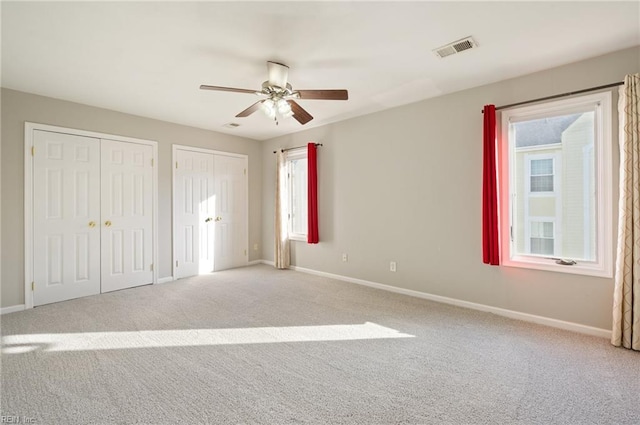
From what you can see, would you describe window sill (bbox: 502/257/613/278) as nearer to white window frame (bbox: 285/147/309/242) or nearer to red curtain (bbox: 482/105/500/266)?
red curtain (bbox: 482/105/500/266)

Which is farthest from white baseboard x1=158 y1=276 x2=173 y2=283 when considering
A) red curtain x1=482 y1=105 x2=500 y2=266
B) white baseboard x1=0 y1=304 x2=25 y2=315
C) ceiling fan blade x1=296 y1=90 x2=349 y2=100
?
red curtain x1=482 y1=105 x2=500 y2=266

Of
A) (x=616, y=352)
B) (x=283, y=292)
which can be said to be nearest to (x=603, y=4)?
(x=616, y=352)

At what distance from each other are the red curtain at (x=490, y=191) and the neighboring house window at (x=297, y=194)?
3.18 metres

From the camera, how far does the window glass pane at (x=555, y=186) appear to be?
9.60 ft

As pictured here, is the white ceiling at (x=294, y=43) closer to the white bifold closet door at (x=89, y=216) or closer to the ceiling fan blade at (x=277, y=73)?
the ceiling fan blade at (x=277, y=73)

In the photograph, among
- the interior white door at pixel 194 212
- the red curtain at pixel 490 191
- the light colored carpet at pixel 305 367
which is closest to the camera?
the light colored carpet at pixel 305 367

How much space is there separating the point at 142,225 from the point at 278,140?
9.52 ft

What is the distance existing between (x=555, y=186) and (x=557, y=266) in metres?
0.84

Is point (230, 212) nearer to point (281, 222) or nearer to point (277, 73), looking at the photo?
point (281, 222)

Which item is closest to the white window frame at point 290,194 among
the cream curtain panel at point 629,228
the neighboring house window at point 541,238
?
the neighboring house window at point 541,238

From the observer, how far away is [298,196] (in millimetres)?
5797

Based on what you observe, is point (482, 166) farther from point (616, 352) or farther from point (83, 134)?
point (83, 134)

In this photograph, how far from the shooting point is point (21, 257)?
3559mm

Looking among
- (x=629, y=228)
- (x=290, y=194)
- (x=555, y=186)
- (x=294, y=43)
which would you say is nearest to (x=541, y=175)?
(x=555, y=186)
